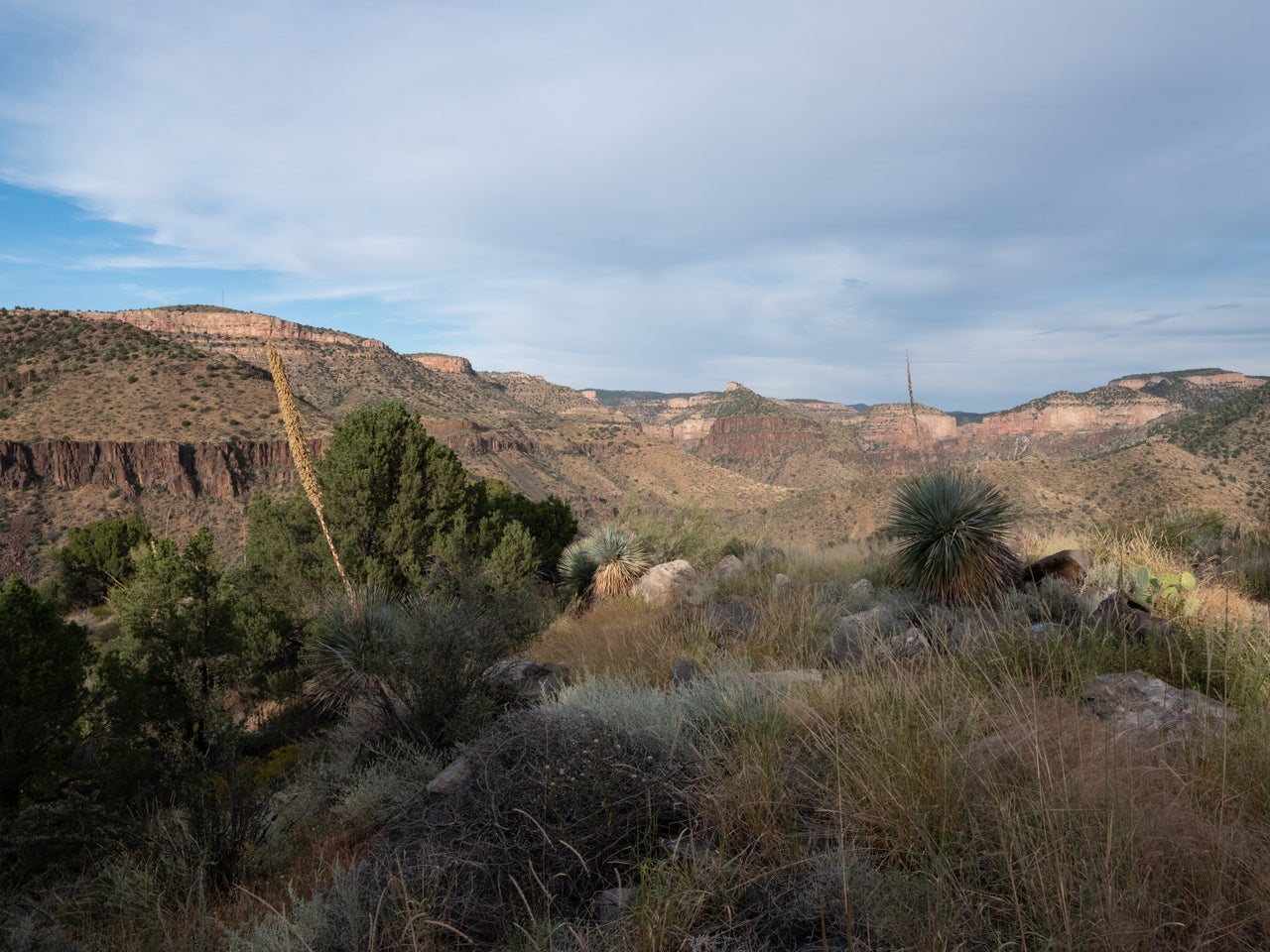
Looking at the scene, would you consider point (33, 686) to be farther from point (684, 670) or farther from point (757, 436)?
point (757, 436)

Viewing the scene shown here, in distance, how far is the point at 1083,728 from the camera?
314cm

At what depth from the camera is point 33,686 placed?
308 inches

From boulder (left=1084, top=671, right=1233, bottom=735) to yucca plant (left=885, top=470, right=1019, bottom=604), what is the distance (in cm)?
310

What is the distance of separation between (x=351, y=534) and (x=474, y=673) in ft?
31.4

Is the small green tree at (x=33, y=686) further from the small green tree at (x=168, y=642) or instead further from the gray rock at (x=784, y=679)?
the gray rock at (x=784, y=679)

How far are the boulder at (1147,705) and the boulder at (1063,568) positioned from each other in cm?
376

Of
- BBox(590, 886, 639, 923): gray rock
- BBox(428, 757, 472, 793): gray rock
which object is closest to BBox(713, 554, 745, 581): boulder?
BBox(428, 757, 472, 793): gray rock

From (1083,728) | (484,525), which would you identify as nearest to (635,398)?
(484,525)

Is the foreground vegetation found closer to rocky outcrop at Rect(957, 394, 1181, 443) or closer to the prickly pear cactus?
the prickly pear cactus

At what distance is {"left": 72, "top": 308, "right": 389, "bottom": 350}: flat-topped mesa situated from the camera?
305 ft

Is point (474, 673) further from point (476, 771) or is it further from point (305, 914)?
point (305, 914)

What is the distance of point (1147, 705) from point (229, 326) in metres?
111

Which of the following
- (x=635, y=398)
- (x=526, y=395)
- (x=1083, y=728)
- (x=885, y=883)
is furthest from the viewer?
(x=635, y=398)

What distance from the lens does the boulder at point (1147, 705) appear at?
10.8ft
